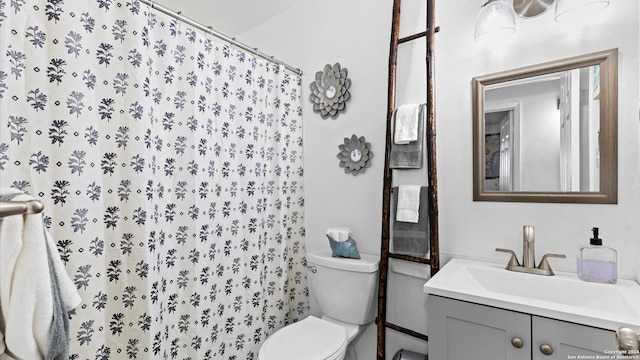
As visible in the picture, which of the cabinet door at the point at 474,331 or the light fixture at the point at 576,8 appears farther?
the light fixture at the point at 576,8

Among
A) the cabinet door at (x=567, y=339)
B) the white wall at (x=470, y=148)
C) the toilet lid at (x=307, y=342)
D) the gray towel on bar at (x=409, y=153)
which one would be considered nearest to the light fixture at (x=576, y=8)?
the white wall at (x=470, y=148)

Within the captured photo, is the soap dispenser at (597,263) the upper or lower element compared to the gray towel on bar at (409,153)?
lower

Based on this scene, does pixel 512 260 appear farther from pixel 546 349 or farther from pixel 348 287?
pixel 348 287

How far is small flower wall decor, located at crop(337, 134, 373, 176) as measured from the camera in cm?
175

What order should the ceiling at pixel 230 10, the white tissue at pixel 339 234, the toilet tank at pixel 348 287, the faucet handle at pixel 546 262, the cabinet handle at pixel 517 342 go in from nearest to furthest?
the cabinet handle at pixel 517 342, the faucet handle at pixel 546 262, the toilet tank at pixel 348 287, the white tissue at pixel 339 234, the ceiling at pixel 230 10

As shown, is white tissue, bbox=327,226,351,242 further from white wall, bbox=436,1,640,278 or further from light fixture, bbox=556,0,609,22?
light fixture, bbox=556,0,609,22

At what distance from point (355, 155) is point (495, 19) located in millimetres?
926

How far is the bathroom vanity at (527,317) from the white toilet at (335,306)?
1.59 feet

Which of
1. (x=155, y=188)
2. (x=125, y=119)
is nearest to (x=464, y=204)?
(x=155, y=188)

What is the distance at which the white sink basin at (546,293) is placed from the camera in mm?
832

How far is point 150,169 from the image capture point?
1.20 m

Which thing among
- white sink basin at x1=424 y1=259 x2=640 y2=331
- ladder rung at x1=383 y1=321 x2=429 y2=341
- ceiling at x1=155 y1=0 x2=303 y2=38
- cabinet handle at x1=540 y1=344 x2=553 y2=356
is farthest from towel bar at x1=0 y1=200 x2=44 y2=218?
ceiling at x1=155 y1=0 x2=303 y2=38

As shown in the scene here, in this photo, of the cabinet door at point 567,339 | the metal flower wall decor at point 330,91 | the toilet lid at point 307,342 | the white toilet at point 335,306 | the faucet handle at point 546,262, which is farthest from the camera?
the metal flower wall decor at point 330,91

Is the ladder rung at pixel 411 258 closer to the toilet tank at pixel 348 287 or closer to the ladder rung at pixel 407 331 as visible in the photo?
the toilet tank at pixel 348 287
